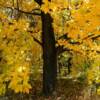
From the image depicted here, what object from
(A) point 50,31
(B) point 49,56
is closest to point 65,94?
(B) point 49,56

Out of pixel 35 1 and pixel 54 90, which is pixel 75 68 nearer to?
pixel 54 90

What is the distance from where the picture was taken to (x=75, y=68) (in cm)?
1280

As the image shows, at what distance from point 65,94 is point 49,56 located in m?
1.43

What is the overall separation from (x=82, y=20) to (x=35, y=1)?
430 centimetres

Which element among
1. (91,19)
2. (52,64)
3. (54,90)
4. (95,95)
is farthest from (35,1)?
(91,19)

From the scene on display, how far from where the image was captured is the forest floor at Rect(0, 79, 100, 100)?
10.4m

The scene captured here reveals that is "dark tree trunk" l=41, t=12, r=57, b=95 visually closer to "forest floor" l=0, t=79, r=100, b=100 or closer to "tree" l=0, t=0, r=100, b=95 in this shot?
"tree" l=0, t=0, r=100, b=95

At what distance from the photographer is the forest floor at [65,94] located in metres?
10.4

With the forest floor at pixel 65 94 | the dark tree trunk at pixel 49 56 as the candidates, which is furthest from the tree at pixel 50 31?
the forest floor at pixel 65 94

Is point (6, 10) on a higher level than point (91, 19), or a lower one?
higher

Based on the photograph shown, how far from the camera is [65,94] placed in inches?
433

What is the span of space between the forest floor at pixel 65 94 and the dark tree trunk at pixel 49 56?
298 millimetres

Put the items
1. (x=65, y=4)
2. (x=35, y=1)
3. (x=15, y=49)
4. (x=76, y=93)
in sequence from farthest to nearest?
(x=76, y=93) → (x=35, y=1) → (x=15, y=49) → (x=65, y=4)

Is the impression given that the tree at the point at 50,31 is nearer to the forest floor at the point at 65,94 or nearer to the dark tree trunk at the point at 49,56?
the dark tree trunk at the point at 49,56
